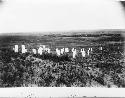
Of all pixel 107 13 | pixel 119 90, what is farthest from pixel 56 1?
pixel 119 90

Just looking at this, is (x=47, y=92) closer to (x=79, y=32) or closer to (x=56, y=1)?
(x=79, y=32)

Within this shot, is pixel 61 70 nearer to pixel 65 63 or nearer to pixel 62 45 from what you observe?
pixel 65 63

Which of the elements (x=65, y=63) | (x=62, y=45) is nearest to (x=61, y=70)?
(x=65, y=63)

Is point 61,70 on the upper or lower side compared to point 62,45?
lower
